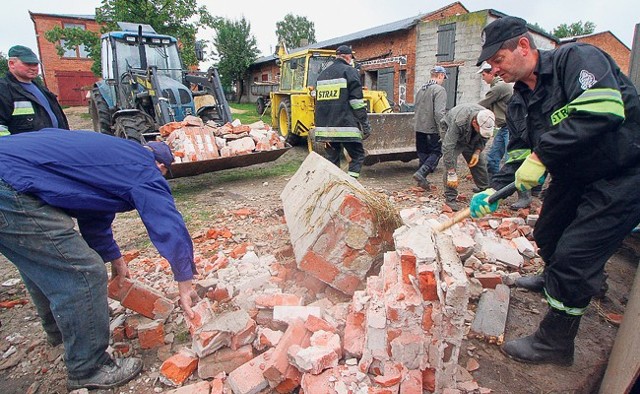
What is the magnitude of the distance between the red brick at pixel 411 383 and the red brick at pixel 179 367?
115 centimetres

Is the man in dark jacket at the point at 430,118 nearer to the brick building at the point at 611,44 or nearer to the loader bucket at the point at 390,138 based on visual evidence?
the loader bucket at the point at 390,138

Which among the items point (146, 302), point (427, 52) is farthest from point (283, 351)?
point (427, 52)

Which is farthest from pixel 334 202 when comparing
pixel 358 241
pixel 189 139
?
pixel 189 139

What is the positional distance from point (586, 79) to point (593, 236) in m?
0.79

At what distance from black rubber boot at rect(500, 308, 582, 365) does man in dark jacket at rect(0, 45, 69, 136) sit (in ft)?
13.9

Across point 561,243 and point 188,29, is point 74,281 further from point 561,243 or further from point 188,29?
point 188,29

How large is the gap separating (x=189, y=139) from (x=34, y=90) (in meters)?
1.95

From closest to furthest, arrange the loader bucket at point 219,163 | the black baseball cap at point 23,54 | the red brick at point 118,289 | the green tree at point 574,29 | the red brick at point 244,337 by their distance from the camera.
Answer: the red brick at point 244,337, the red brick at point 118,289, the black baseball cap at point 23,54, the loader bucket at point 219,163, the green tree at point 574,29

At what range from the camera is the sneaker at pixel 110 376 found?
203 cm

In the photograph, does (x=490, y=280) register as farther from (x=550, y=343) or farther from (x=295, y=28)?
(x=295, y=28)

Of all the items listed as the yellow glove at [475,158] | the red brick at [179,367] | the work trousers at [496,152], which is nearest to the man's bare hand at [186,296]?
the red brick at [179,367]

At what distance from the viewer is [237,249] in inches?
136

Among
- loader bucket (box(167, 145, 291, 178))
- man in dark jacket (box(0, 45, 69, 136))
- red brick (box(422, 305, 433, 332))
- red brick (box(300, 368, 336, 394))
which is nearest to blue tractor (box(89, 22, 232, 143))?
loader bucket (box(167, 145, 291, 178))

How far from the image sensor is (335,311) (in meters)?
2.34
